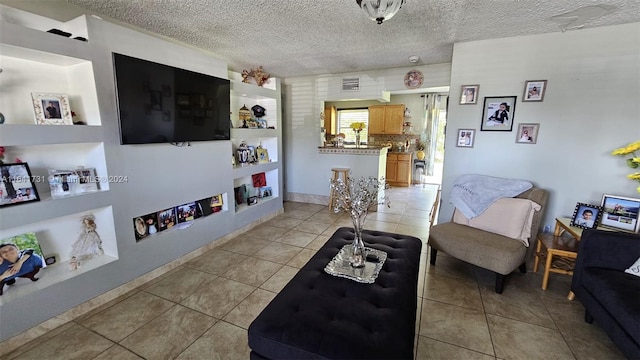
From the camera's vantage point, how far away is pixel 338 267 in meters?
1.79

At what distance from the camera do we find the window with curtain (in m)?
7.34

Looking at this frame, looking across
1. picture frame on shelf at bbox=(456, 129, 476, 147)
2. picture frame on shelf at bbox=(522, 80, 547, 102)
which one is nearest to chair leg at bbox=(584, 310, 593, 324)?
picture frame on shelf at bbox=(456, 129, 476, 147)

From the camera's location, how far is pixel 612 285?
1.68 meters

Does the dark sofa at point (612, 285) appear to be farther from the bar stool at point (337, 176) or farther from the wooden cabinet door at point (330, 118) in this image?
the wooden cabinet door at point (330, 118)

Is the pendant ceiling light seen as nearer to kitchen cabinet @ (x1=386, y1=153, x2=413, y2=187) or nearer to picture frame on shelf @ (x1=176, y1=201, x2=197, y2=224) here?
picture frame on shelf @ (x1=176, y1=201, x2=197, y2=224)

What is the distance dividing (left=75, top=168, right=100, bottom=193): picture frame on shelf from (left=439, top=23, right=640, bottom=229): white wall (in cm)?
367

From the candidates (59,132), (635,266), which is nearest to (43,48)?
(59,132)

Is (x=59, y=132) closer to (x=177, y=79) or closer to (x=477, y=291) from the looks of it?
(x=177, y=79)

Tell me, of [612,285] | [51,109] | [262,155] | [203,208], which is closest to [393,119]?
[262,155]

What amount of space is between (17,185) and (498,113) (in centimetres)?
429

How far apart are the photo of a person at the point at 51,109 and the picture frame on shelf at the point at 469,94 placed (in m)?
3.82

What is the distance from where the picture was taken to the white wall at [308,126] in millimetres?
4735

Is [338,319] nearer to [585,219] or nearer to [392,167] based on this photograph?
[585,219]

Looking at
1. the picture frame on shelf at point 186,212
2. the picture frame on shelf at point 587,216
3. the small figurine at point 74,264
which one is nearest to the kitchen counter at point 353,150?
the picture frame on shelf at point 186,212
